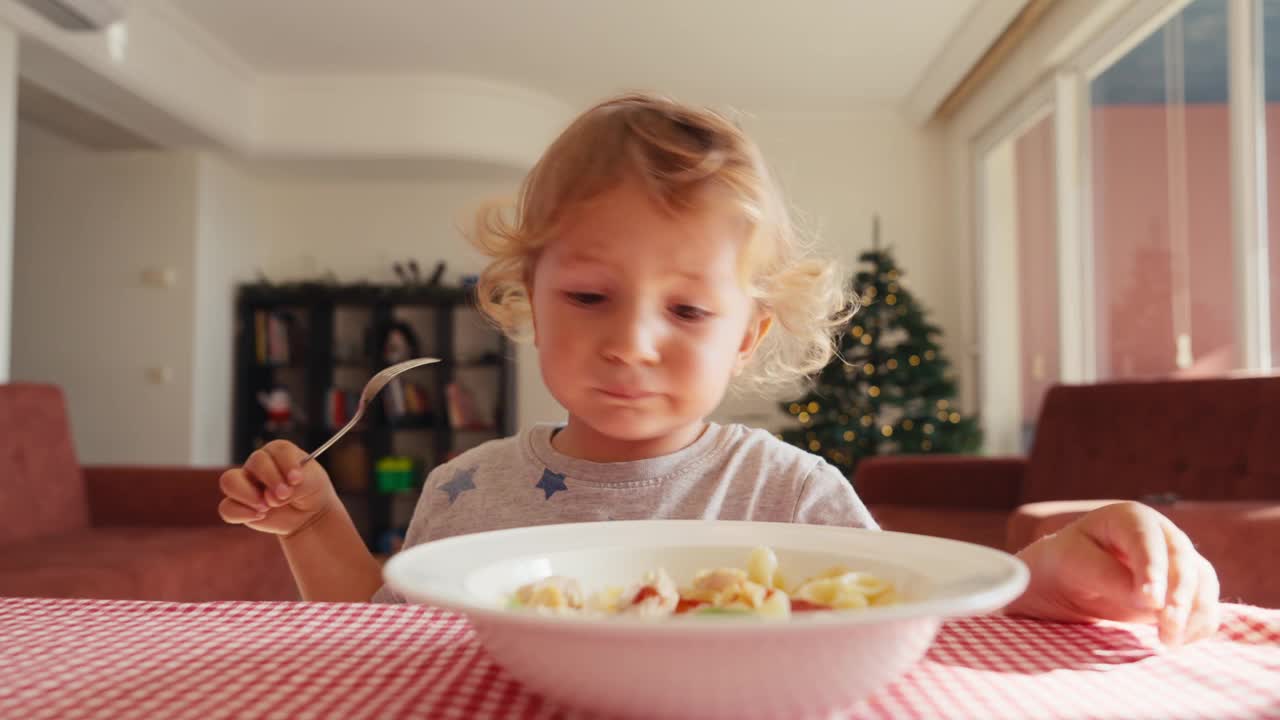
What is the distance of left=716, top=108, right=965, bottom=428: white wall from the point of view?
6340 mm

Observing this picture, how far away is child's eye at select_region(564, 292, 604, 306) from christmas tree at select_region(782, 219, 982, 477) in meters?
4.16

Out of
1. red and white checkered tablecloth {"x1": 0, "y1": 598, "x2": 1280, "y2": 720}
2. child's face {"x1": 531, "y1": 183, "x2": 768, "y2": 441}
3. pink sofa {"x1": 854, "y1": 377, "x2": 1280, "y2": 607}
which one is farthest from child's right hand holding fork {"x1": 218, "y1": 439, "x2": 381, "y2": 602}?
pink sofa {"x1": 854, "y1": 377, "x2": 1280, "y2": 607}

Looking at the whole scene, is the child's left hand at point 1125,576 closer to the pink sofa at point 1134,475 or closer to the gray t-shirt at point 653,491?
the gray t-shirt at point 653,491

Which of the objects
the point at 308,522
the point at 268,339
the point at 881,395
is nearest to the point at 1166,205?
the point at 881,395

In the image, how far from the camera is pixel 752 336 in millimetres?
1052

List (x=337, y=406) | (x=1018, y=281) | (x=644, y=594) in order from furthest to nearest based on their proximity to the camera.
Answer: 1. (x=337, y=406)
2. (x=1018, y=281)
3. (x=644, y=594)

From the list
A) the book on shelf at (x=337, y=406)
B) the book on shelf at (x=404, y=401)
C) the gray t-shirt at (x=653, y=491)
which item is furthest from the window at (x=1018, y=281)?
the gray t-shirt at (x=653, y=491)

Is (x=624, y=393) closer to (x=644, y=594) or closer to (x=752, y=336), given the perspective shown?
(x=752, y=336)

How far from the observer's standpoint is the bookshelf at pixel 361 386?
6230mm

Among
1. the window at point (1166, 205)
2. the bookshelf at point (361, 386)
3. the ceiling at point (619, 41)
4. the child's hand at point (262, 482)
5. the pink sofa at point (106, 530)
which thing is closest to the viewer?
the child's hand at point (262, 482)

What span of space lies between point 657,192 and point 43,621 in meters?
0.58

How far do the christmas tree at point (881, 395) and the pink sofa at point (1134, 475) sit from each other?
3.50ft

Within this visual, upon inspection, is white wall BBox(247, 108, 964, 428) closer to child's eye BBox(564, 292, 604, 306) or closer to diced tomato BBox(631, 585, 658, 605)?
child's eye BBox(564, 292, 604, 306)

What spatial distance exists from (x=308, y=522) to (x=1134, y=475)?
258 centimetres
